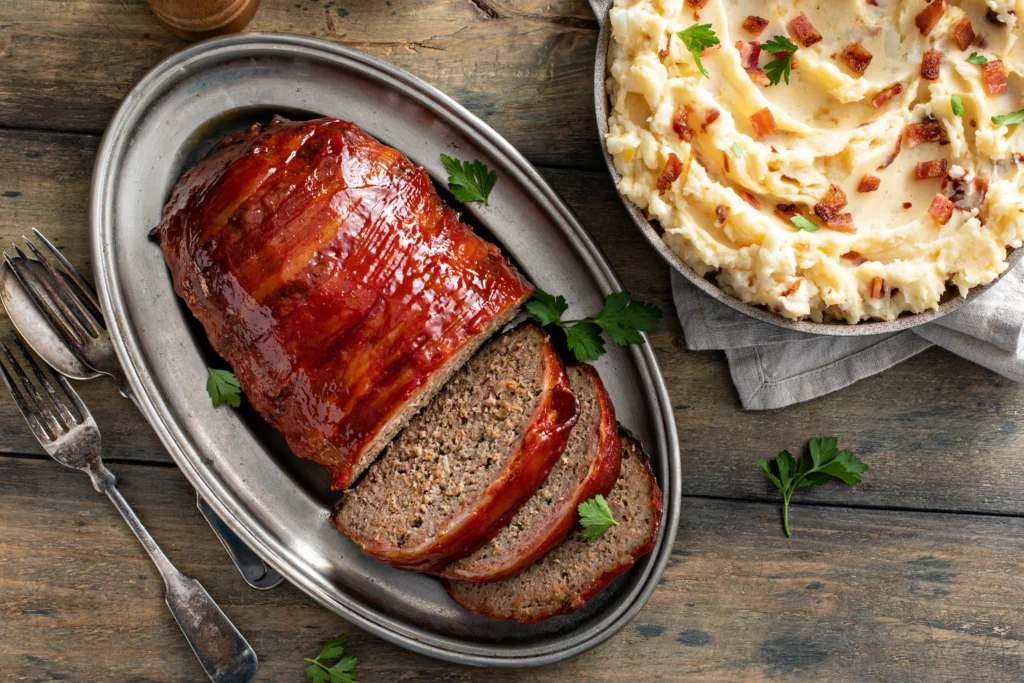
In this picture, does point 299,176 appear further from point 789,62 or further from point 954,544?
point 954,544

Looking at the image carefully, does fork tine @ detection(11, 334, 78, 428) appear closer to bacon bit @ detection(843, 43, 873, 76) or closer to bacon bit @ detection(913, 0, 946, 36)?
bacon bit @ detection(843, 43, 873, 76)

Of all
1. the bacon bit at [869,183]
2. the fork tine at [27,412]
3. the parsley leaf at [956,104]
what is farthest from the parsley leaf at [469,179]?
the fork tine at [27,412]

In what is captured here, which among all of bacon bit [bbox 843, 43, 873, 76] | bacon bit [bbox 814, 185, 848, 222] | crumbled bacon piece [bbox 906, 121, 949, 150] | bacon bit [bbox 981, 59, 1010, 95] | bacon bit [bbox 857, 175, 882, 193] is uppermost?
bacon bit [bbox 843, 43, 873, 76]

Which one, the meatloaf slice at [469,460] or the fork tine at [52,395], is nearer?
the meatloaf slice at [469,460]

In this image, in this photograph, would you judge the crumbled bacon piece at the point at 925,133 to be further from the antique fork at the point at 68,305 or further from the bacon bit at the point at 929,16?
the antique fork at the point at 68,305

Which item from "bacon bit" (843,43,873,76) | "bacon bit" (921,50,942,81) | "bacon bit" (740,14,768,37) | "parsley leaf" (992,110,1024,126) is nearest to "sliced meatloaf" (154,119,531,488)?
"bacon bit" (740,14,768,37)

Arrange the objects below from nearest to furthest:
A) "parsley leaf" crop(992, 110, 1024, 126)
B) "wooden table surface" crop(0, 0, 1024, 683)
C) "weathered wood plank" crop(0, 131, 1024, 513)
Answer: "parsley leaf" crop(992, 110, 1024, 126) → "wooden table surface" crop(0, 0, 1024, 683) → "weathered wood plank" crop(0, 131, 1024, 513)
